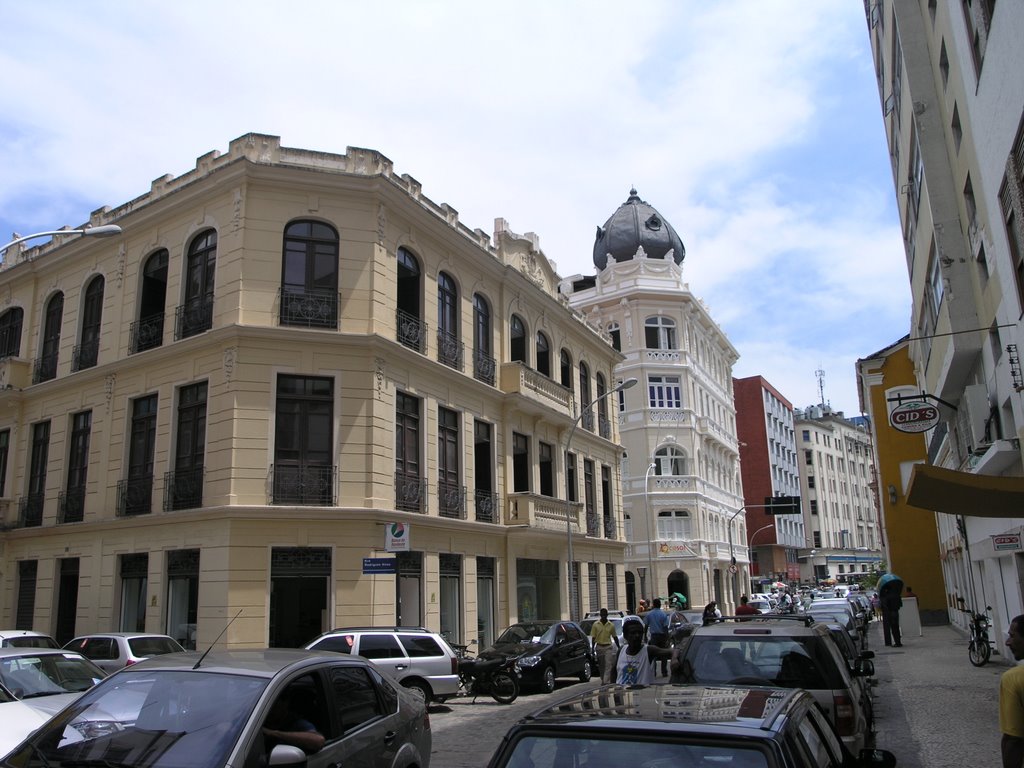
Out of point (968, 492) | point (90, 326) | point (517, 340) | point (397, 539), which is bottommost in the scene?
point (397, 539)

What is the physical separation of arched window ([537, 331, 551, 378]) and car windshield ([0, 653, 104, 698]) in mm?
23100

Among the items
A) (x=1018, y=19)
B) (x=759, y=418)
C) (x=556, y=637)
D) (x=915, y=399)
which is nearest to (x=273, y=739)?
(x=1018, y=19)

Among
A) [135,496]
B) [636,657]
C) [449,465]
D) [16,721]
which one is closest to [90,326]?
[135,496]

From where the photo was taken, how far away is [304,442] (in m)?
20.6

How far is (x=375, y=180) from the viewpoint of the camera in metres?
A: 22.0

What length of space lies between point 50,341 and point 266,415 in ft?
35.9

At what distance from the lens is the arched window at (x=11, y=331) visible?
27.4 metres

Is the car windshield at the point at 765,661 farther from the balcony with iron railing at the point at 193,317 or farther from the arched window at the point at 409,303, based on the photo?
the balcony with iron railing at the point at 193,317

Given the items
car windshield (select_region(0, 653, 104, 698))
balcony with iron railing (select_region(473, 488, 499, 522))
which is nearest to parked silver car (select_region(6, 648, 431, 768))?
car windshield (select_region(0, 653, 104, 698))

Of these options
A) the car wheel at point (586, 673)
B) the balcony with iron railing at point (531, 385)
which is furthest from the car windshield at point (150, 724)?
the balcony with iron railing at point (531, 385)

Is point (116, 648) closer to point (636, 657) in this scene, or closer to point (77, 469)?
point (636, 657)

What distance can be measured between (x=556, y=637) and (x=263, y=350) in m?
10.2

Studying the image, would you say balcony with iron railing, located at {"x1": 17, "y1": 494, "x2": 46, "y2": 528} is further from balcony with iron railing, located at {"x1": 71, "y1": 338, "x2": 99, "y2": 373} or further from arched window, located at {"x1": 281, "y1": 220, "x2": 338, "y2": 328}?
arched window, located at {"x1": 281, "y1": 220, "x2": 338, "y2": 328}

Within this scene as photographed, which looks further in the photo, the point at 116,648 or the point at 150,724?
the point at 116,648
